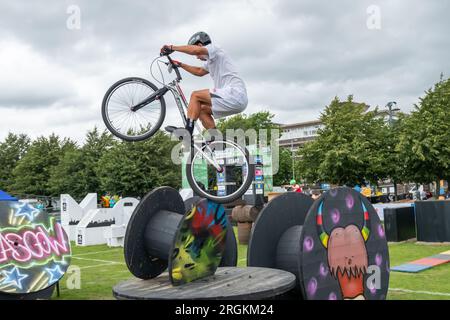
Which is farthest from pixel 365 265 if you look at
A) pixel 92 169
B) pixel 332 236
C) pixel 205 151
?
pixel 92 169

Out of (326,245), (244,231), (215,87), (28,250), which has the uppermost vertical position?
(215,87)

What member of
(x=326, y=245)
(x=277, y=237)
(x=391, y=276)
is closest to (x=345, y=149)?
(x=391, y=276)

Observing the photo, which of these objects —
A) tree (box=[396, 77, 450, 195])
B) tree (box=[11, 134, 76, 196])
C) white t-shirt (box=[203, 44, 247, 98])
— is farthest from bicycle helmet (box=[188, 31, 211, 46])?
tree (box=[11, 134, 76, 196])

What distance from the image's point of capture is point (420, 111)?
88.4 ft

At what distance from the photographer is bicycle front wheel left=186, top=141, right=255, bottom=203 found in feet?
19.7

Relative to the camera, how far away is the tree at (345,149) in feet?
88.7

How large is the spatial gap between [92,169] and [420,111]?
29.9 metres

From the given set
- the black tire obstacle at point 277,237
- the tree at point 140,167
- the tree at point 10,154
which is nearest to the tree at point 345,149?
the tree at point 140,167

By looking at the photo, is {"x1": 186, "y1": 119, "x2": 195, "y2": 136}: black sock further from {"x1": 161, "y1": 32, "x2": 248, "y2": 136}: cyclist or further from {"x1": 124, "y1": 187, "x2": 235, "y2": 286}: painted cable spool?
{"x1": 124, "y1": 187, "x2": 235, "y2": 286}: painted cable spool

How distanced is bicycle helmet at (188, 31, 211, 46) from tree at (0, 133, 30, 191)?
5453 centimetres

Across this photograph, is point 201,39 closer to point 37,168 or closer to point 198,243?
point 198,243

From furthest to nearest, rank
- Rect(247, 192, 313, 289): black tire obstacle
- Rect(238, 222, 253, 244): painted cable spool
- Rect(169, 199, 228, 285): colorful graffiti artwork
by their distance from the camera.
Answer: Rect(238, 222, 253, 244): painted cable spool → Rect(247, 192, 313, 289): black tire obstacle → Rect(169, 199, 228, 285): colorful graffiti artwork

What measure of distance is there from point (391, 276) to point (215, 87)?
7.19 meters

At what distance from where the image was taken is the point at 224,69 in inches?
237
